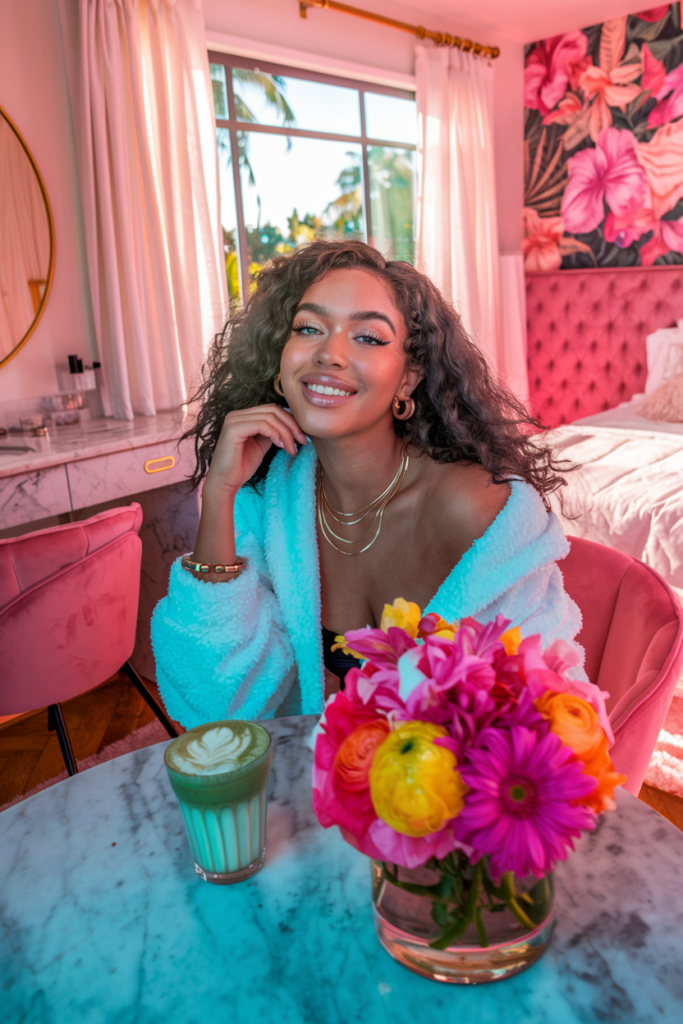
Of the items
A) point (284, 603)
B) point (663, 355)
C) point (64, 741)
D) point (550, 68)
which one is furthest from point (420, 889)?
point (550, 68)

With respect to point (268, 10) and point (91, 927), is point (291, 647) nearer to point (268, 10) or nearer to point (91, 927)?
point (91, 927)

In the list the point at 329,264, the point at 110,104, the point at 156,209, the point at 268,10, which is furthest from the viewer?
the point at 268,10

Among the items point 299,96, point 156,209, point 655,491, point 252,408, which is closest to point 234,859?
point 252,408

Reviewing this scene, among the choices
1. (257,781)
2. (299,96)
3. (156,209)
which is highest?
(299,96)

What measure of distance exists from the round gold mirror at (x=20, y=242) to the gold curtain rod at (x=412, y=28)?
163cm

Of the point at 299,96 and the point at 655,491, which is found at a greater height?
the point at 299,96

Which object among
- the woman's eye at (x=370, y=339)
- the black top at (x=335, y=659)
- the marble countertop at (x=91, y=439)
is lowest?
the black top at (x=335, y=659)

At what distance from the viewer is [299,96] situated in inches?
156

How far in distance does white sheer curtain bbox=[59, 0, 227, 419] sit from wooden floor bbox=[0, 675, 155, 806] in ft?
3.62

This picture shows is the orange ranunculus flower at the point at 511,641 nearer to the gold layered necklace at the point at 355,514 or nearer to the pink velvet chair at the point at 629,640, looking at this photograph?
the pink velvet chair at the point at 629,640

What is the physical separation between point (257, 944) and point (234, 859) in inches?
3.2

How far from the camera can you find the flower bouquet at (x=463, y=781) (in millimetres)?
457

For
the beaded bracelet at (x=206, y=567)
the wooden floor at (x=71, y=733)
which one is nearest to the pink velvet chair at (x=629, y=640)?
the beaded bracelet at (x=206, y=567)

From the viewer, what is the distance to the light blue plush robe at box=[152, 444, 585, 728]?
1.09 metres
